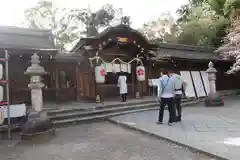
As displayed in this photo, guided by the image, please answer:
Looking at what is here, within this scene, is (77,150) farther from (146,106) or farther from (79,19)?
(79,19)

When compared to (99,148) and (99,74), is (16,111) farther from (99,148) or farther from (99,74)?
(99,74)

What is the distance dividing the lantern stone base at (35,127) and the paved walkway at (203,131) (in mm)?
2658

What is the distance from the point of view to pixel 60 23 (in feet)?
86.7

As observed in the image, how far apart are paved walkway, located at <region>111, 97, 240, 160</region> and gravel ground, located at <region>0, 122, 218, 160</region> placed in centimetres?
32

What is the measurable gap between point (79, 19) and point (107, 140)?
71.3 feet

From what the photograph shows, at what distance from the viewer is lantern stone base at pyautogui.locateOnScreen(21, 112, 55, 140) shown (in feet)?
21.7

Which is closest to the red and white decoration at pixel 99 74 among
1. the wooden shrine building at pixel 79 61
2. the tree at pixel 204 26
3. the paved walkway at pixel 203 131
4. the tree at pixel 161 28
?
the wooden shrine building at pixel 79 61

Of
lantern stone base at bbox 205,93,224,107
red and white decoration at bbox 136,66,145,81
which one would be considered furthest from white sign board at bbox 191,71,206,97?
red and white decoration at bbox 136,66,145,81

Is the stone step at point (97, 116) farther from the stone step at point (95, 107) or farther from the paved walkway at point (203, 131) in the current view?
the paved walkway at point (203, 131)

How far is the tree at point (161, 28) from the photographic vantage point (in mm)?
28520

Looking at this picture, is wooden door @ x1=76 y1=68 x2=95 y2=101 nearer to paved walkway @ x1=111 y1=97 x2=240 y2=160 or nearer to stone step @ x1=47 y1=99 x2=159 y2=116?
stone step @ x1=47 y1=99 x2=159 y2=116

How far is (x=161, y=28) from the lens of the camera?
30375mm

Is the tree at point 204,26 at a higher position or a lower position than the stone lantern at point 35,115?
higher

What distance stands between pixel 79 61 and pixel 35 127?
5.99 m
